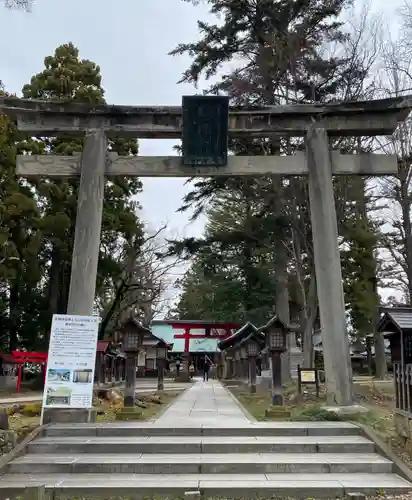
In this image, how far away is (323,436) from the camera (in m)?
7.61

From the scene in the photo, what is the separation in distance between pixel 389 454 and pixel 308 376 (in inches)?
278

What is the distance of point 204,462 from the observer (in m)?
6.25

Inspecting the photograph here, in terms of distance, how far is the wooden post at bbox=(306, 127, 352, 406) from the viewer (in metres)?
9.30

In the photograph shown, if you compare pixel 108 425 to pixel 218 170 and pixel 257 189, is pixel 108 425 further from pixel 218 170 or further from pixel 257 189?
pixel 257 189

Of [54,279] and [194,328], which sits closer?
[54,279]

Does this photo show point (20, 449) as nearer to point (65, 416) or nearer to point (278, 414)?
point (65, 416)

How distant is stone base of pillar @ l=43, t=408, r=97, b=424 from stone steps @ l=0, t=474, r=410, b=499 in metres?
2.48

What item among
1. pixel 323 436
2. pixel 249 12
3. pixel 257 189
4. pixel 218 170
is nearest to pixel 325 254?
pixel 218 170

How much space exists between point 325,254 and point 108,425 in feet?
17.1

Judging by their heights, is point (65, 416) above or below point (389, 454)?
above

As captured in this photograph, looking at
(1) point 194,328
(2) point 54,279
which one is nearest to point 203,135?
(2) point 54,279

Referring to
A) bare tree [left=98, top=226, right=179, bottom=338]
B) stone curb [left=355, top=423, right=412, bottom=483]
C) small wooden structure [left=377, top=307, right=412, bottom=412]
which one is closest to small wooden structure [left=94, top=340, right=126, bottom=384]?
bare tree [left=98, top=226, right=179, bottom=338]

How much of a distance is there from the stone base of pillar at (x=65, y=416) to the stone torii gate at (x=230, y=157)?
8.21 feet

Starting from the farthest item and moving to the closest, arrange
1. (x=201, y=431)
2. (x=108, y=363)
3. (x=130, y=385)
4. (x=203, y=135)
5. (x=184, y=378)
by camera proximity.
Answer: (x=184, y=378), (x=108, y=363), (x=130, y=385), (x=203, y=135), (x=201, y=431)
